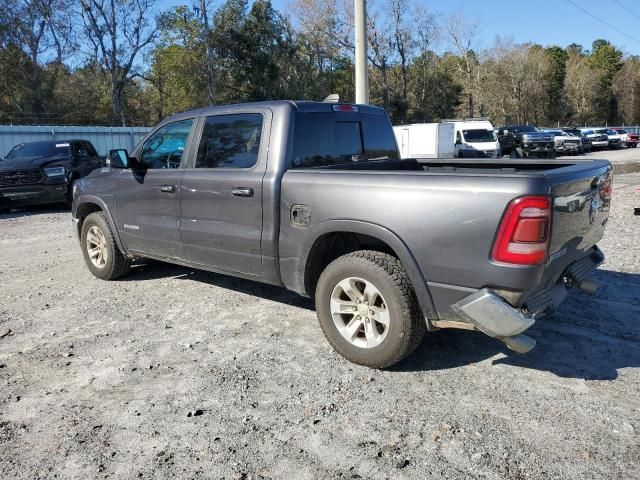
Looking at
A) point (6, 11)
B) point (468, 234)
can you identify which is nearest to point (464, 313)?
point (468, 234)

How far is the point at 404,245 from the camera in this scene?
340cm

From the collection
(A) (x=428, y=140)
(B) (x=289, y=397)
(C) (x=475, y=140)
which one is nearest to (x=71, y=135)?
(A) (x=428, y=140)

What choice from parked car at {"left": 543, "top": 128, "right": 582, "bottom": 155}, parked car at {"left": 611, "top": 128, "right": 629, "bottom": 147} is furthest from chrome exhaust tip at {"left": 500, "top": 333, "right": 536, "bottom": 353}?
parked car at {"left": 611, "top": 128, "right": 629, "bottom": 147}

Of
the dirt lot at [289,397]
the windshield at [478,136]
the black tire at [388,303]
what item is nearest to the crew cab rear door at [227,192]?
the dirt lot at [289,397]

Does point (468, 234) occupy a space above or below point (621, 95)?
below

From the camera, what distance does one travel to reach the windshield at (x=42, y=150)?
13008mm

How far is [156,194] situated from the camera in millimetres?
5125

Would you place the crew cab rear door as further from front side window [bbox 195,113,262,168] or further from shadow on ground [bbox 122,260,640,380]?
shadow on ground [bbox 122,260,640,380]

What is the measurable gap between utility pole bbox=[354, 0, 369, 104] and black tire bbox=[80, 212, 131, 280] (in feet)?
22.2

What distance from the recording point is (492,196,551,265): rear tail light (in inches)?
116

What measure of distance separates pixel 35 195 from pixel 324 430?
38.2 ft

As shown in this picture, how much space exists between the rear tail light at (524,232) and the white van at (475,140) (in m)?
21.6

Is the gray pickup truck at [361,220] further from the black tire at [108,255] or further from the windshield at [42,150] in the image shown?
the windshield at [42,150]

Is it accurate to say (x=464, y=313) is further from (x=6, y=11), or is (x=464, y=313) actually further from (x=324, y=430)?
(x=6, y=11)
